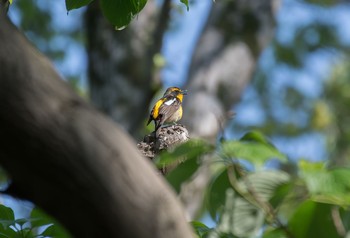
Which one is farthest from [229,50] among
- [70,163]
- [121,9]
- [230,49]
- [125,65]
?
[70,163]

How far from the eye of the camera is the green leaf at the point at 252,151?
6.61 ft

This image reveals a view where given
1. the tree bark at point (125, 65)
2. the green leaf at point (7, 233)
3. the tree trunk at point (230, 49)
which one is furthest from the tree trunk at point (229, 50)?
the green leaf at point (7, 233)

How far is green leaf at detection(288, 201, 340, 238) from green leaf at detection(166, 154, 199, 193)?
322 mm

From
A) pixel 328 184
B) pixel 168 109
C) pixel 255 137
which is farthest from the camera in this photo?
pixel 168 109

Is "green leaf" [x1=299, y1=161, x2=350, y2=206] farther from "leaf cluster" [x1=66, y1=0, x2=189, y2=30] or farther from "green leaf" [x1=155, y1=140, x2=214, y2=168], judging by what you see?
"leaf cluster" [x1=66, y1=0, x2=189, y2=30]

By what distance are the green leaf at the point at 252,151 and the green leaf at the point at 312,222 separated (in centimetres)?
16

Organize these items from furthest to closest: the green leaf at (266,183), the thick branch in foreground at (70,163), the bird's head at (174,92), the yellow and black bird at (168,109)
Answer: the bird's head at (174,92) < the yellow and black bird at (168,109) < the green leaf at (266,183) < the thick branch in foreground at (70,163)

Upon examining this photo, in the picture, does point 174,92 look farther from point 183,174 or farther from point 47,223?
point 183,174

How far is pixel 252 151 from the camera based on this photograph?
205 cm

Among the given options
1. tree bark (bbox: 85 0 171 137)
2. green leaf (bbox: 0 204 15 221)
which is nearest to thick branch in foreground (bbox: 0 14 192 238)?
green leaf (bbox: 0 204 15 221)

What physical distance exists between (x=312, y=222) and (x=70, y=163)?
0.67 metres

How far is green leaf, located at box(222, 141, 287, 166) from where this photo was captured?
2.01 metres

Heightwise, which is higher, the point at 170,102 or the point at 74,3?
the point at 170,102

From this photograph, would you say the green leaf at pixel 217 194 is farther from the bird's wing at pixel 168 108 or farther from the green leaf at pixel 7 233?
the bird's wing at pixel 168 108
